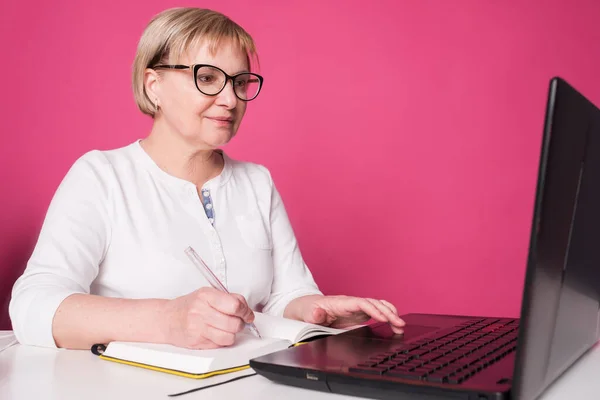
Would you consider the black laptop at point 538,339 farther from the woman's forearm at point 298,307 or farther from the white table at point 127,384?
the woman's forearm at point 298,307

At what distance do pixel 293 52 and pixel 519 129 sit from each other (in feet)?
3.10

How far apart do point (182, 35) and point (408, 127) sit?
1269 millimetres

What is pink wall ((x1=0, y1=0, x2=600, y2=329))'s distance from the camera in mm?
2531

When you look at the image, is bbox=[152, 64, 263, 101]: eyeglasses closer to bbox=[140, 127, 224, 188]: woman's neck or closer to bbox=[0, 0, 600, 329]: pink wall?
bbox=[140, 127, 224, 188]: woman's neck

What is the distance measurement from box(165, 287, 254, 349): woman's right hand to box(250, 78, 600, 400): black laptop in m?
0.12

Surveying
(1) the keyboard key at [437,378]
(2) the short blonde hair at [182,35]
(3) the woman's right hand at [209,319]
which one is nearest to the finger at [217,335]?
(3) the woman's right hand at [209,319]

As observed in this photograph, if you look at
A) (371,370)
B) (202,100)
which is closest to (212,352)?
(371,370)

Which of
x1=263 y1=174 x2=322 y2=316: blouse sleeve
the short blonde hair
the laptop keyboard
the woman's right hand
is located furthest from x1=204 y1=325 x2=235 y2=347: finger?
the short blonde hair

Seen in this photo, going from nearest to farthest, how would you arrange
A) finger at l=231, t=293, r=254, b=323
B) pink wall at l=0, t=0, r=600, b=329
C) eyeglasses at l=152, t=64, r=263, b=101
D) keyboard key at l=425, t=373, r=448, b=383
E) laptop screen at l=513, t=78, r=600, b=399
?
laptop screen at l=513, t=78, r=600, b=399, keyboard key at l=425, t=373, r=448, b=383, finger at l=231, t=293, r=254, b=323, eyeglasses at l=152, t=64, r=263, b=101, pink wall at l=0, t=0, r=600, b=329

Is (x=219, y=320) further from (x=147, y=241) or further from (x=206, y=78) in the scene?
(x=206, y=78)

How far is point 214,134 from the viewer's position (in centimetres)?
156

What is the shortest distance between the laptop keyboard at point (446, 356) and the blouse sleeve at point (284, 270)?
0.61 m

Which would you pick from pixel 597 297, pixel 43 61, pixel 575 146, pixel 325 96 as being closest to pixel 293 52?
pixel 325 96

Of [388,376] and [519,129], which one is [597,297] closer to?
[388,376]
